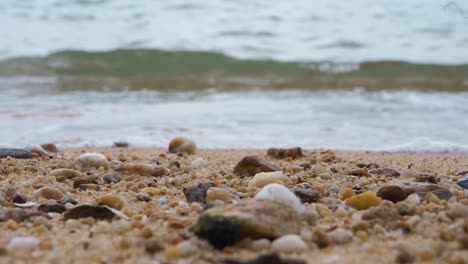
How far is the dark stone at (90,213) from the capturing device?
5.79 ft


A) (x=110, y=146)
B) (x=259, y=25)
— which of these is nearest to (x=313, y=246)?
(x=110, y=146)

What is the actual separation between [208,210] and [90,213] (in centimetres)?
46

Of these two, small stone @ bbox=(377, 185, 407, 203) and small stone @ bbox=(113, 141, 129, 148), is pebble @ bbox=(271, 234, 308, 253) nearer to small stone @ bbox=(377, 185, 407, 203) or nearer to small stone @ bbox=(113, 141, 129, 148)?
small stone @ bbox=(377, 185, 407, 203)

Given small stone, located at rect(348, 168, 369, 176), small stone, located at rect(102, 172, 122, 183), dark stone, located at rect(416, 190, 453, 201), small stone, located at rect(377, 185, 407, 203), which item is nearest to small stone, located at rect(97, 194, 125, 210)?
small stone, located at rect(102, 172, 122, 183)

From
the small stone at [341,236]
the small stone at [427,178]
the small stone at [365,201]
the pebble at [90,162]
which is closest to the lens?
the small stone at [341,236]

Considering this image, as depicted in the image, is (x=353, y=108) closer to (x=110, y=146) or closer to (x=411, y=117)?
(x=411, y=117)

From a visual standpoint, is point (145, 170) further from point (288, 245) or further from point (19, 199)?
point (288, 245)

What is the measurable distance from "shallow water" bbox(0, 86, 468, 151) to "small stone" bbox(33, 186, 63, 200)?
2245 mm

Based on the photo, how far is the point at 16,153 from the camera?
3141 mm

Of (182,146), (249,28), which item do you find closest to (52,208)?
(182,146)

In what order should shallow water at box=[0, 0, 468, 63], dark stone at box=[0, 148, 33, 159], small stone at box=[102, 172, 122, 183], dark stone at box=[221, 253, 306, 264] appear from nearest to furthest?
dark stone at box=[221, 253, 306, 264], small stone at box=[102, 172, 122, 183], dark stone at box=[0, 148, 33, 159], shallow water at box=[0, 0, 468, 63]

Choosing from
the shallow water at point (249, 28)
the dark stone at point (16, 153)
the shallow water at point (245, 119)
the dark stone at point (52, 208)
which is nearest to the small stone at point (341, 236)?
the dark stone at point (52, 208)

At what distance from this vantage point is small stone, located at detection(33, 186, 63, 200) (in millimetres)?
2117

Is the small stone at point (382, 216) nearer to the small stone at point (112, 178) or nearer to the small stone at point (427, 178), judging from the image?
the small stone at point (427, 178)
